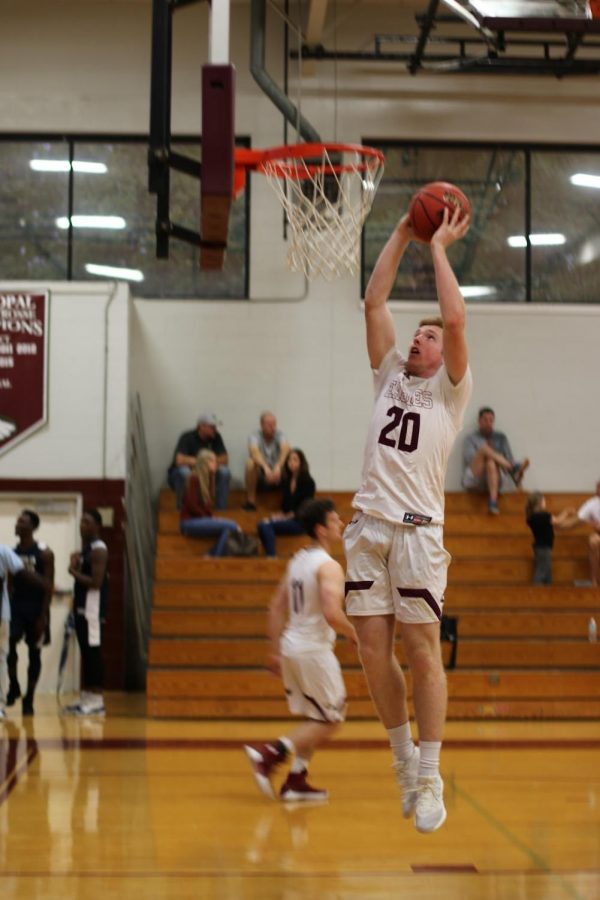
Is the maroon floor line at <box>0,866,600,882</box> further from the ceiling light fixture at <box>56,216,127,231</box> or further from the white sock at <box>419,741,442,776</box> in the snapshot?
the ceiling light fixture at <box>56,216,127,231</box>

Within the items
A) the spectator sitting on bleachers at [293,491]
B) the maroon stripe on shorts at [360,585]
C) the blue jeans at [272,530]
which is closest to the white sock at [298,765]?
the maroon stripe on shorts at [360,585]

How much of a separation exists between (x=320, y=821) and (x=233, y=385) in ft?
30.5

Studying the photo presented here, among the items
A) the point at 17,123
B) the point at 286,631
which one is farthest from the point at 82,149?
the point at 286,631

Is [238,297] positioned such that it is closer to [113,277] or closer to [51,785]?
[113,277]

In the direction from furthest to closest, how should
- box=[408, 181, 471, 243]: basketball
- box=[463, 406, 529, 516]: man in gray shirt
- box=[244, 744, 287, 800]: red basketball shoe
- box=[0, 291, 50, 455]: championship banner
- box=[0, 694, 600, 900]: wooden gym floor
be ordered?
1. box=[463, 406, 529, 516]: man in gray shirt
2. box=[0, 291, 50, 455]: championship banner
3. box=[244, 744, 287, 800]: red basketball shoe
4. box=[0, 694, 600, 900]: wooden gym floor
5. box=[408, 181, 471, 243]: basketball

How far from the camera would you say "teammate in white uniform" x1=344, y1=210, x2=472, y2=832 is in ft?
16.2

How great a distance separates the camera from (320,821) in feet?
22.1

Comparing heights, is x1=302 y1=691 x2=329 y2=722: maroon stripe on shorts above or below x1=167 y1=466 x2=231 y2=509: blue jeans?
below

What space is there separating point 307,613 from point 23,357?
25.4 feet

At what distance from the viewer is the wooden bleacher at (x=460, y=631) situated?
11742mm

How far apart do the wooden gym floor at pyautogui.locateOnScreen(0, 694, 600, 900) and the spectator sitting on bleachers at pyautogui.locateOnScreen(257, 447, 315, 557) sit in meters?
4.15

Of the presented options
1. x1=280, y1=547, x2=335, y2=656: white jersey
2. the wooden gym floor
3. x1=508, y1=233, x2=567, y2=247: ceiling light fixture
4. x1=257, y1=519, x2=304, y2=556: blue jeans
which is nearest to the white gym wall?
x1=508, y1=233, x2=567, y2=247: ceiling light fixture

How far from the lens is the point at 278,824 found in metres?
6.67

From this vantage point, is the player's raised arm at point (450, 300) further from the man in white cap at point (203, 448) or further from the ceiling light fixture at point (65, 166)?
the ceiling light fixture at point (65, 166)
